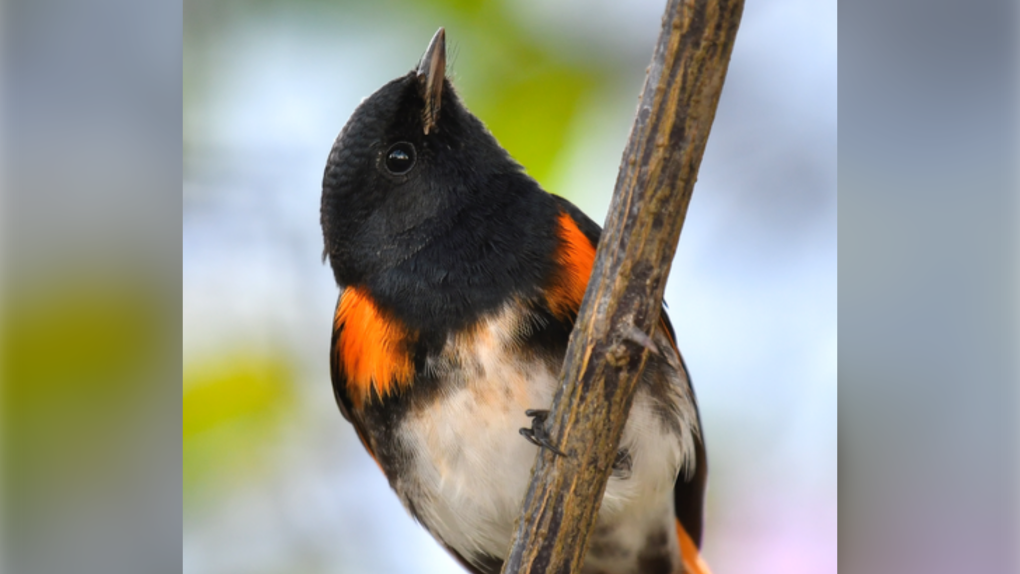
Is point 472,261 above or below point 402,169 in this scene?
below

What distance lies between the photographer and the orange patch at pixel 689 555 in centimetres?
132

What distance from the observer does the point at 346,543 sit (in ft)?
4.70

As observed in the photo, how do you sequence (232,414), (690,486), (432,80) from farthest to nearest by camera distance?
(232,414)
(690,486)
(432,80)

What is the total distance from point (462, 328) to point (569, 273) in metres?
0.16

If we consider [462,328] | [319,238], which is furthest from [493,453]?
[319,238]

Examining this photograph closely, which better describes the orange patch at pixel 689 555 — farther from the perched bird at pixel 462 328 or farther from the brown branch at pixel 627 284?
the brown branch at pixel 627 284

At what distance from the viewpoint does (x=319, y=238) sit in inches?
54.0

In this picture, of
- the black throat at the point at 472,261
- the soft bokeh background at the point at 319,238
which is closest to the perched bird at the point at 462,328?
the black throat at the point at 472,261

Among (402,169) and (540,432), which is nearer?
(540,432)

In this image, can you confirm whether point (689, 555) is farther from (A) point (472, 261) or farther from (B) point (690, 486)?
(A) point (472, 261)

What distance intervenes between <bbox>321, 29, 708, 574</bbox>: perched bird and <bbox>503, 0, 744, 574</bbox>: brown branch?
0.15 meters

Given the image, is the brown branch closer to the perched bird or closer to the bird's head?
the perched bird

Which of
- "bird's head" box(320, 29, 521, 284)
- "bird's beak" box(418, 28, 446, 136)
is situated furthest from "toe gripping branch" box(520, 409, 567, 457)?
"bird's beak" box(418, 28, 446, 136)

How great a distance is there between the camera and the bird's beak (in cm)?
118
